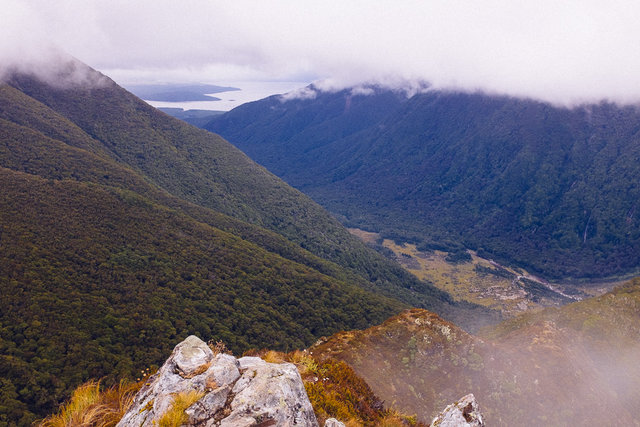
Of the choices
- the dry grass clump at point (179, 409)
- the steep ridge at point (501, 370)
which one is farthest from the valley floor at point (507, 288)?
the dry grass clump at point (179, 409)

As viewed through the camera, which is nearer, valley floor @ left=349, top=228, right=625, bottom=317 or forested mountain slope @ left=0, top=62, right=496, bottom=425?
forested mountain slope @ left=0, top=62, right=496, bottom=425

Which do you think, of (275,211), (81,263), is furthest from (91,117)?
(81,263)

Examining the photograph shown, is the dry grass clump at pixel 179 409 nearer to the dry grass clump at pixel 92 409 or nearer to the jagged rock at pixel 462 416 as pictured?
the dry grass clump at pixel 92 409

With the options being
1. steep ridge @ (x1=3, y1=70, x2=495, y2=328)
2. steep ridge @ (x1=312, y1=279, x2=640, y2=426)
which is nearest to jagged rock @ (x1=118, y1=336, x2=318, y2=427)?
steep ridge @ (x1=312, y1=279, x2=640, y2=426)

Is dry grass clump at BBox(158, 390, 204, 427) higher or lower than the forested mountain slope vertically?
higher

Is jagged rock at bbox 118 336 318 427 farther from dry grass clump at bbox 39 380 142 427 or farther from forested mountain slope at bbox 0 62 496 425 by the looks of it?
forested mountain slope at bbox 0 62 496 425

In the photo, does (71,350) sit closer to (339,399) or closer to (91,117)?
(339,399)

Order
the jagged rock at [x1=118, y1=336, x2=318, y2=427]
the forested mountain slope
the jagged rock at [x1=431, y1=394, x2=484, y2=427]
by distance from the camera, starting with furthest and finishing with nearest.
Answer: the forested mountain slope < the jagged rock at [x1=431, y1=394, x2=484, y2=427] < the jagged rock at [x1=118, y1=336, x2=318, y2=427]
